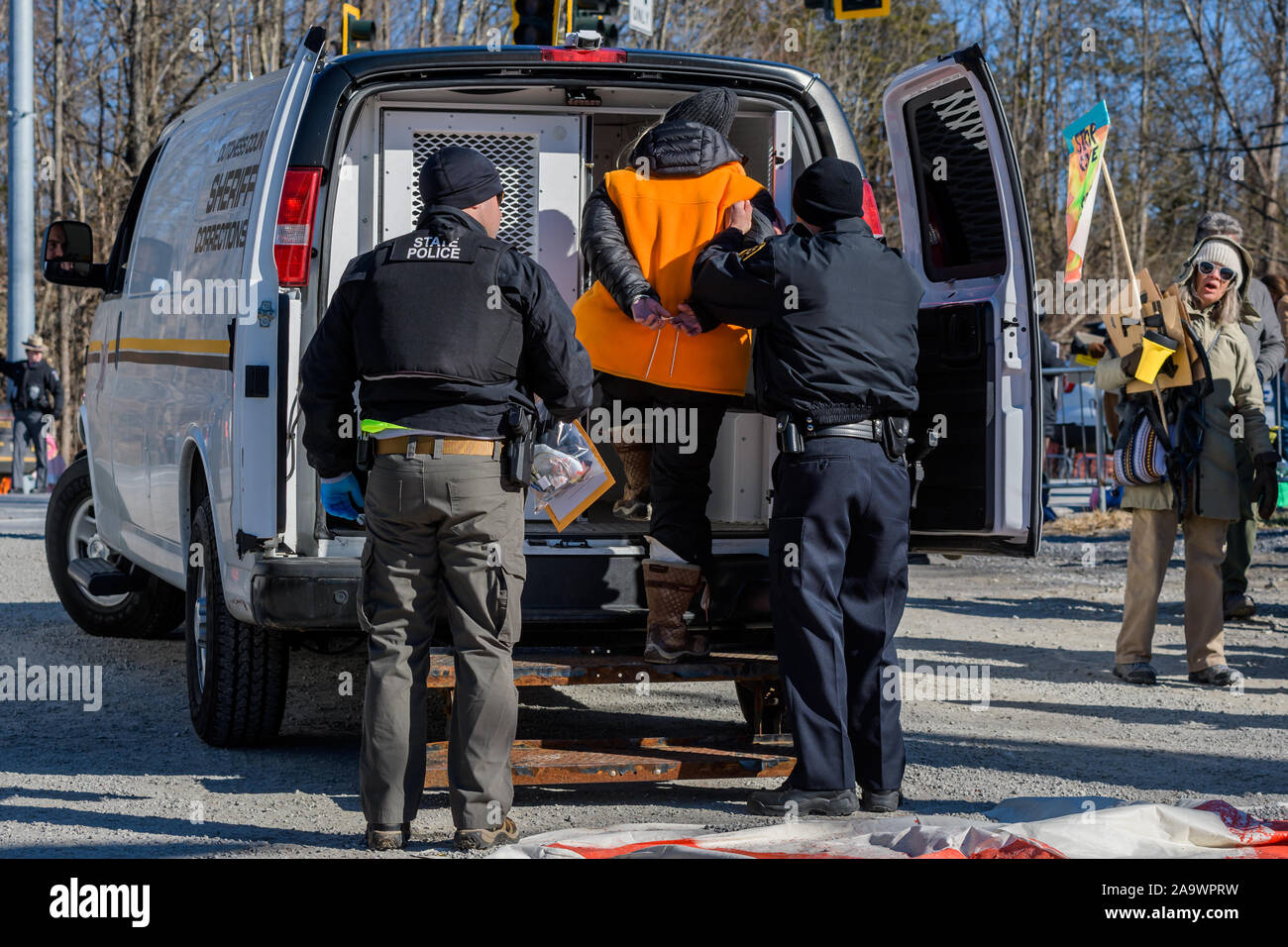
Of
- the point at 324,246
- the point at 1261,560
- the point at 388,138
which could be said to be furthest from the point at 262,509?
the point at 1261,560

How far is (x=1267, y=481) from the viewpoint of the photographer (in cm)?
769

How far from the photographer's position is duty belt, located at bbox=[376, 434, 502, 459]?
4.66m

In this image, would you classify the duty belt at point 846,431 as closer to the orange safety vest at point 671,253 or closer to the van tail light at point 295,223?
the orange safety vest at point 671,253

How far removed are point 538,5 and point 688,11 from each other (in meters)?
16.5

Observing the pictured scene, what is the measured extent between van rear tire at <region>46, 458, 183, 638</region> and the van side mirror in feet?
4.52

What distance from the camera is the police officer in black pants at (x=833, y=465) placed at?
5.08 m

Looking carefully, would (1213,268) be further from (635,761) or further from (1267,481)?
(635,761)

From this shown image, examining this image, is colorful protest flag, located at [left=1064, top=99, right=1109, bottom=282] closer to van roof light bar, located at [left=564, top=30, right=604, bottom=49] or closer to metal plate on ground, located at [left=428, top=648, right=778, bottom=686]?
van roof light bar, located at [left=564, top=30, right=604, bottom=49]

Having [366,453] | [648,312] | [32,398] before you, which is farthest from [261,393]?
[32,398]

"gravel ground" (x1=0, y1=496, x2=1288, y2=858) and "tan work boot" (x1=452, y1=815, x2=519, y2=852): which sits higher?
"tan work boot" (x1=452, y1=815, x2=519, y2=852)

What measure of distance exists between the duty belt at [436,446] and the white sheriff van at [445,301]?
0.38 meters

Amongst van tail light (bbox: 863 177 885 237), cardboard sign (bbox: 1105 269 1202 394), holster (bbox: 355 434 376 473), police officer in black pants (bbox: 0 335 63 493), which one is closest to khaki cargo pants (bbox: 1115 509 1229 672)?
cardboard sign (bbox: 1105 269 1202 394)
